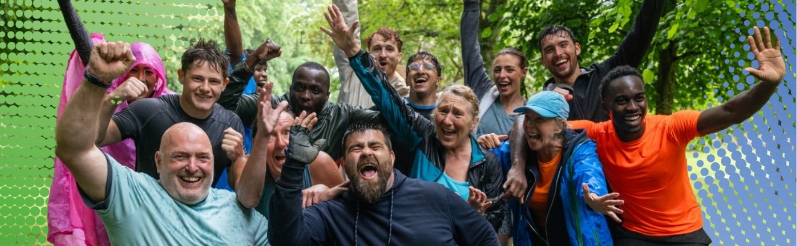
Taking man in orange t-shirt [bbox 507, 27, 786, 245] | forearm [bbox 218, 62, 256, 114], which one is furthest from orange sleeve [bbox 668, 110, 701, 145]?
forearm [bbox 218, 62, 256, 114]

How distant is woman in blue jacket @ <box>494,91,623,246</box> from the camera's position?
16.0 ft

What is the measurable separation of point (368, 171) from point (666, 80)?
6.06 meters

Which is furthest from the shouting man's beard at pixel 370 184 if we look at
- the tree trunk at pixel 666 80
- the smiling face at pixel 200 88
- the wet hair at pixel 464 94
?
the tree trunk at pixel 666 80

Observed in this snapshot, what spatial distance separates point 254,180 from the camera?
4184mm

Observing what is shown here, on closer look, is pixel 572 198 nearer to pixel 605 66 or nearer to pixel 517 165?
pixel 517 165

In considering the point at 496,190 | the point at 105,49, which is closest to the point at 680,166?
the point at 496,190

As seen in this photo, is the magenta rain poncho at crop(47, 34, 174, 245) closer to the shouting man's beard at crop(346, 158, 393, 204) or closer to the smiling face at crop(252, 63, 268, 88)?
the smiling face at crop(252, 63, 268, 88)

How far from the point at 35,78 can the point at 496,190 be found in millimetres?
4084

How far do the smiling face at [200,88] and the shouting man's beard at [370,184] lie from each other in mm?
965

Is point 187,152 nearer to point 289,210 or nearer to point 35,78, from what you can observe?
point 289,210

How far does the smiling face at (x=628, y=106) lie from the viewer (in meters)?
4.93

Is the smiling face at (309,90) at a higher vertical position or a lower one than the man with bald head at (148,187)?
higher

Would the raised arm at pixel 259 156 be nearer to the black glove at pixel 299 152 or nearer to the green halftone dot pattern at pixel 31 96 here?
the black glove at pixel 299 152

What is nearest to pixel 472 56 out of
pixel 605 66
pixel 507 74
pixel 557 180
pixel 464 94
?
pixel 507 74
